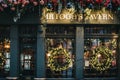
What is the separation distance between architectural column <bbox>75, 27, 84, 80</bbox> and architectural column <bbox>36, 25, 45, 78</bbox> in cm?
121

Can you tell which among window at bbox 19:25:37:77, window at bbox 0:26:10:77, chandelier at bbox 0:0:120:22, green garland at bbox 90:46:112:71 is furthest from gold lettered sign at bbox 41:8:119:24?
window at bbox 0:26:10:77

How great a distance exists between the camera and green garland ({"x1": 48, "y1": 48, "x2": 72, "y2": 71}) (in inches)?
539

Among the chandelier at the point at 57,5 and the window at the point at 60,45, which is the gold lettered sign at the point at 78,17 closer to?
the chandelier at the point at 57,5

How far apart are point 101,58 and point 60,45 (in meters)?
1.57

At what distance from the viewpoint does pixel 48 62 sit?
13.7 meters

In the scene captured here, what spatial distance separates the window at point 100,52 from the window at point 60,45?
1.68 ft

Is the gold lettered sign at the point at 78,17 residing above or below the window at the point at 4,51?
above

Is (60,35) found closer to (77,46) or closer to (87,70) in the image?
(77,46)

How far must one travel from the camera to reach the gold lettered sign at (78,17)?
13359 mm

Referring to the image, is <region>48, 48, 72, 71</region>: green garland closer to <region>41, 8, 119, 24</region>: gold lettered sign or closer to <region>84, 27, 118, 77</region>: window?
<region>84, 27, 118, 77</region>: window

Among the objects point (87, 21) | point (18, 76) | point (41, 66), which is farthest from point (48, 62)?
point (87, 21)

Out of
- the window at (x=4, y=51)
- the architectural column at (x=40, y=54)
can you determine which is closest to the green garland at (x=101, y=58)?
the architectural column at (x=40, y=54)

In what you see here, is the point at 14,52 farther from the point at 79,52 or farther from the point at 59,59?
the point at 79,52

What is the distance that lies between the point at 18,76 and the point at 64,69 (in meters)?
1.67
